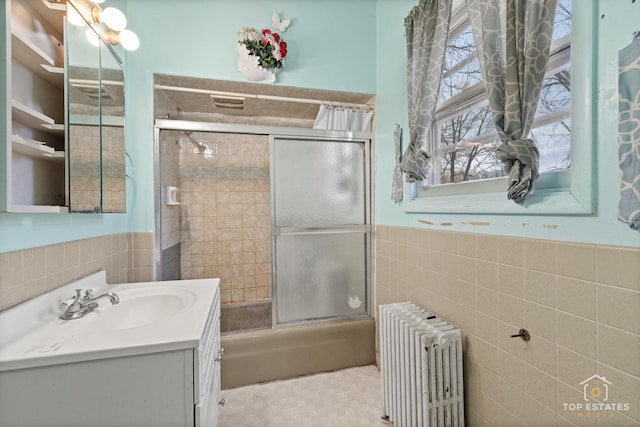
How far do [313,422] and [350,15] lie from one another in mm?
2897

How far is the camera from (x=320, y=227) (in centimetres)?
201

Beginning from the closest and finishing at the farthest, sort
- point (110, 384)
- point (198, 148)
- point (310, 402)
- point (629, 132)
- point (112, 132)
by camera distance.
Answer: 1. point (629, 132)
2. point (110, 384)
3. point (112, 132)
4. point (310, 402)
5. point (198, 148)

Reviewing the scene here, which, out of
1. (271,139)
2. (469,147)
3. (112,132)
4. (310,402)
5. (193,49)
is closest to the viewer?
(469,147)

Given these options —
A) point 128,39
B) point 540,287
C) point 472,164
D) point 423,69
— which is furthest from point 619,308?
point 128,39

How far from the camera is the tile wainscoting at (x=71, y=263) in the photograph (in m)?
0.89

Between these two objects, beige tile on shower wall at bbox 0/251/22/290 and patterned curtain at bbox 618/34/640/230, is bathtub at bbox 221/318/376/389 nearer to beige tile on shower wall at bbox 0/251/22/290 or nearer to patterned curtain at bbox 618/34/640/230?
beige tile on shower wall at bbox 0/251/22/290

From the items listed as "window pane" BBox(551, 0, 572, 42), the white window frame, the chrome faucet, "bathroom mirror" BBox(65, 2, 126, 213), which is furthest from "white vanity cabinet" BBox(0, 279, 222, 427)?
"window pane" BBox(551, 0, 572, 42)

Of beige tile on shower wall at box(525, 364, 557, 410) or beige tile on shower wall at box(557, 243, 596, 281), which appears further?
beige tile on shower wall at box(525, 364, 557, 410)

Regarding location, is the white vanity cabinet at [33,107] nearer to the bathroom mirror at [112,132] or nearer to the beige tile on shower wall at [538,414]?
the bathroom mirror at [112,132]

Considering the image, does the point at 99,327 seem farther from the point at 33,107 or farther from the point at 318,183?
the point at 318,183

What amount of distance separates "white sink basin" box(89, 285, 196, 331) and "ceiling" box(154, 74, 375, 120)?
126 centimetres

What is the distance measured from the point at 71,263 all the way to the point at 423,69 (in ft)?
6.68

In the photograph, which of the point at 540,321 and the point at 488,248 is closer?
the point at 540,321

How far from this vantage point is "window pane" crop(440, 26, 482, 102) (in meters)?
1.34
